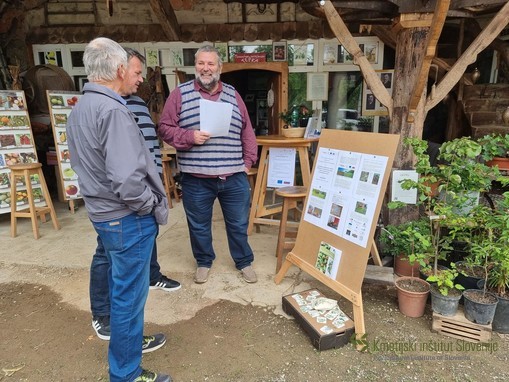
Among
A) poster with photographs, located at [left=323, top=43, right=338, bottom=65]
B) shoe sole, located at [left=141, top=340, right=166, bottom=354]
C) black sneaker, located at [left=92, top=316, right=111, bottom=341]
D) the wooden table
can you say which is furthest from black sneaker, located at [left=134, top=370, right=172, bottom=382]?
poster with photographs, located at [left=323, top=43, right=338, bottom=65]

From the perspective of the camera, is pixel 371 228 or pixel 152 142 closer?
pixel 371 228

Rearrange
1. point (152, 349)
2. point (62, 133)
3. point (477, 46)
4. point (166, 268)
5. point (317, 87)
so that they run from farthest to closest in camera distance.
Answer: point (317, 87)
point (62, 133)
point (166, 268)
point (477, 46)
point (152, 349)

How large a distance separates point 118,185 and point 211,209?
1209 millimetres

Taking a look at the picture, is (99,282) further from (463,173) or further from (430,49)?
(430,49)

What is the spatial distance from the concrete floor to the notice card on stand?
1101mm

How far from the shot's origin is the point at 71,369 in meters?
1.76

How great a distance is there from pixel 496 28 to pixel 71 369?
326 cm

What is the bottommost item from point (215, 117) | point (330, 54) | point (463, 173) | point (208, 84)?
point (463, 173)

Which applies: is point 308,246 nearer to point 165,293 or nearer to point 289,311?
point 289,311

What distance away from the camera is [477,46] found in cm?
235

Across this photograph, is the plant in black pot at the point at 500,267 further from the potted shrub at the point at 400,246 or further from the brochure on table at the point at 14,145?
the brochure on table at the point at 14,145

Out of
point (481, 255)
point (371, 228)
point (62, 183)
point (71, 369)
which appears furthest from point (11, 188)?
point (481, 255)

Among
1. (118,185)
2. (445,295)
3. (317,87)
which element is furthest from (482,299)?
(317,87)

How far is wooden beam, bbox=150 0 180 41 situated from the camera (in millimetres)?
4246
